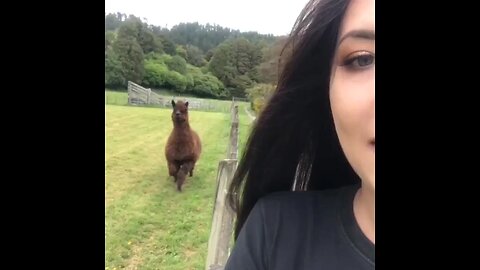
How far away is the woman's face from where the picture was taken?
0.50 m

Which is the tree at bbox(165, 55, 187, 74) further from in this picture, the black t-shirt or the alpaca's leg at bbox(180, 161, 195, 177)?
the alpaca's leg at bbox(180, 161, 195, 177)

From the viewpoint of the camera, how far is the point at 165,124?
5703 millimetres

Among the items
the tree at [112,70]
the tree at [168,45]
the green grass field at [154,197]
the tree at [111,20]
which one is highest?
the tree at [168,45]

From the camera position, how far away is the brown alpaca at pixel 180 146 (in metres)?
5.22

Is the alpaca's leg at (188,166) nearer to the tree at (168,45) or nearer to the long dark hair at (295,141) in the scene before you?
the tree at (168,45)

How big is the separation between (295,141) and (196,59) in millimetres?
645

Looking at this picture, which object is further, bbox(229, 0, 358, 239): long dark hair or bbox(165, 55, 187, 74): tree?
bbox(165, 55, 187, 74): tree

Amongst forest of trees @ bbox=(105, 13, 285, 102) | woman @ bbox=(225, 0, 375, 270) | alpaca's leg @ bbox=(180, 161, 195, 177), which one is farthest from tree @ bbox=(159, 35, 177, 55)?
alpaca's leg @ bbox=(180, 161, 195, 177)

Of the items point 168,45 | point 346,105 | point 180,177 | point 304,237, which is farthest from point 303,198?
point 180,177

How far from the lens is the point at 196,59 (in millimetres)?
1354

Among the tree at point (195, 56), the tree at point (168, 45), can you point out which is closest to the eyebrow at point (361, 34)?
the tree at point (195, 56)

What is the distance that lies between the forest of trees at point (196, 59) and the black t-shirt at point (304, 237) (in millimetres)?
251
